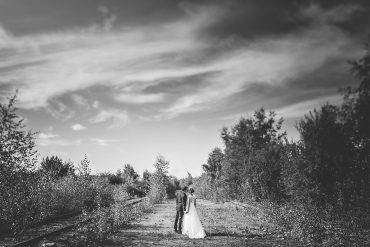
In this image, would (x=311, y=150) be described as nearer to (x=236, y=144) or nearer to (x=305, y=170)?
(x=305, y=170)

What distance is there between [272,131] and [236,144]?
651 centimetres

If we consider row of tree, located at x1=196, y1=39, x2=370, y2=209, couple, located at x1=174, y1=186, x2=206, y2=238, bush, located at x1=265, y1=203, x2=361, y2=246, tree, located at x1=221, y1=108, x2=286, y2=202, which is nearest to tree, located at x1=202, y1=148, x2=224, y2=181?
tree, located at x1=221, y1=108, x2=286, y2=202

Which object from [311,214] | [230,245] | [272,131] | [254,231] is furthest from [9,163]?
[272,131]

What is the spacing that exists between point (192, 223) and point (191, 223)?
0.14 feet

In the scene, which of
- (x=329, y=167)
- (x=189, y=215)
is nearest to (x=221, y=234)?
(x=189, y=215)

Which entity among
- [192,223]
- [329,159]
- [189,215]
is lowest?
[192,223]

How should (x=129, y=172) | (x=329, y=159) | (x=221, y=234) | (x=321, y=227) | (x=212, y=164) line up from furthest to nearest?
(x=129, y=172) → (x=212, y=164) → (x=329, y=159) → (x=221, y=234) → (x=321, y=227)

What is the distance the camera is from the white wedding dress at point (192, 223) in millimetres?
11508

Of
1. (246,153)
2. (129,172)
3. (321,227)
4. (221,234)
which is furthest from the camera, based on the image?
(129,172)

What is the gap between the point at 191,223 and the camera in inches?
462

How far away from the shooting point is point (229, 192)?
33250 mm

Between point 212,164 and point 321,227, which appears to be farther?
point 212,164

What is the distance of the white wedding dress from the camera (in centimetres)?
1151

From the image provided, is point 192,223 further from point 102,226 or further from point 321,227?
point 321,227
